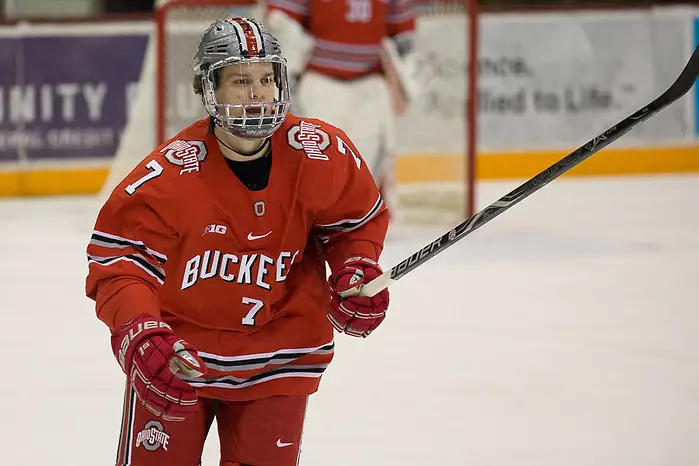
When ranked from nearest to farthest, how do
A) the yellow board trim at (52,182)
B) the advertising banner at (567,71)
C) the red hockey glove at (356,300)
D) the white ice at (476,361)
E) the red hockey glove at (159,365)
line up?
the red hockey glove at (159,365), the red hockey glove at (356,300), the white ice at (476,361), the yellow board trim at (52,182), the advertising banner at (567,71)

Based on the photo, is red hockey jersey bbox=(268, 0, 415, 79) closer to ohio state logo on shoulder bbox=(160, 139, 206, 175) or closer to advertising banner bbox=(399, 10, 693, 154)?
advertising banner bbox=(399, 10, 693, 154)

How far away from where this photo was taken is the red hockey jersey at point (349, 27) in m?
5.87

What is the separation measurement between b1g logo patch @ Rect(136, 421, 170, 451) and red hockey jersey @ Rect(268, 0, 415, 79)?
397 centimetres

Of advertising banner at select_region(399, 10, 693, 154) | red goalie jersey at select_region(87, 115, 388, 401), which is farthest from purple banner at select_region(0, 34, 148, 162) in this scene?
red goalie jersey at select_region(87, 115, 388, 401)

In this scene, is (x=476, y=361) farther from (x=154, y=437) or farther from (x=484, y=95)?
(x=484, y=95)

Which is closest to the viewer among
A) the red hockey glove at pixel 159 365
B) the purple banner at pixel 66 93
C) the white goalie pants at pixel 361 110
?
the red hockey glove at pixel 159 365

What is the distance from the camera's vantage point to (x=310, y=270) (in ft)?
6.95

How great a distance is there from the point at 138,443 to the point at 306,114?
4059 mm

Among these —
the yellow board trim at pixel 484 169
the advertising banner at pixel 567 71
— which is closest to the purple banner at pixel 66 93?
the yellow board trim at pixel 484 169

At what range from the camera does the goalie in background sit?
5883 mm

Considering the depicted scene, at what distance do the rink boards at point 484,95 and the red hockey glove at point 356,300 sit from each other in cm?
443

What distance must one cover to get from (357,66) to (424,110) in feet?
2.24

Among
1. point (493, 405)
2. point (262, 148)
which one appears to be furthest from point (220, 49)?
point (493, 405)

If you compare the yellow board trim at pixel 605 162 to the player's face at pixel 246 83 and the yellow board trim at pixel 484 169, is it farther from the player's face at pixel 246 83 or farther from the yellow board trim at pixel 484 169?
the player's face at pixel 246 83
